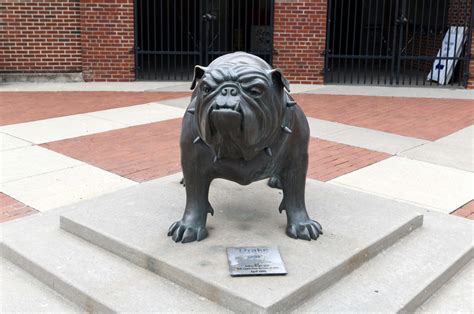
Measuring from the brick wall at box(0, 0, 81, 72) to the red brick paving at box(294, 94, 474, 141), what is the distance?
451 centimetres

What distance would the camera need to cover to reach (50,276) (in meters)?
3.46

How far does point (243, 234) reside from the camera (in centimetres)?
363

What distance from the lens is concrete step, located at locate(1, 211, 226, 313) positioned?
3104mm

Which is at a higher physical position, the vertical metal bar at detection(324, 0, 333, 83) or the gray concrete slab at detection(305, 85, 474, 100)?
the vertical metal bar at detection(324, 0, 333, 83)

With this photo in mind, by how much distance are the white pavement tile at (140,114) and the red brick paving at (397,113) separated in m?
2.05

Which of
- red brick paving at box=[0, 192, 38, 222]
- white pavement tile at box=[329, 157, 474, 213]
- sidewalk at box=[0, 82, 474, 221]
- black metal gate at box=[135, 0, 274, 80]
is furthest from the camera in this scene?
black metal gate at box=[135, 0, 274, 80]

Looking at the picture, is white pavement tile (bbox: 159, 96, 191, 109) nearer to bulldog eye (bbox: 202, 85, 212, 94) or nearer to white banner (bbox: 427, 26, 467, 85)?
white banner (bbox: 427, 26, 467, 85)

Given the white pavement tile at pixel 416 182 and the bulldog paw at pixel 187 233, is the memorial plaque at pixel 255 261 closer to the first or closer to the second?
the bulldog paw at pixel 187 233

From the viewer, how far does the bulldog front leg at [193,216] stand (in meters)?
3.47

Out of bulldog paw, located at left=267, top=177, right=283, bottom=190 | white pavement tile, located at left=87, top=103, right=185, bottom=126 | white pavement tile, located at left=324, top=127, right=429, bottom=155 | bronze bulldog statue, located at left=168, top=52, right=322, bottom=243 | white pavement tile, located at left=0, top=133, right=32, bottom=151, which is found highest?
bronze bulldog statue, located at left=168, top=52, right=322, bottom=243

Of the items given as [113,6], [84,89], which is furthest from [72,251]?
[113,6]

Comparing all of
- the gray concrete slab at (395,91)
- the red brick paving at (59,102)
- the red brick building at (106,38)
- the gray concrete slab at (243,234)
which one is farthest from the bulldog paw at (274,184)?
the red brick building at (106,38)

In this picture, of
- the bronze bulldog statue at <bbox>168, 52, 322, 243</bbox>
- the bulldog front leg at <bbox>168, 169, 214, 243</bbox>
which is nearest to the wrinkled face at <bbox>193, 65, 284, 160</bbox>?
the bronze bulldog statue at <bbox>168, 52, 322, 243</bbox>

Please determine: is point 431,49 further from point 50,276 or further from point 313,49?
point 50,276
